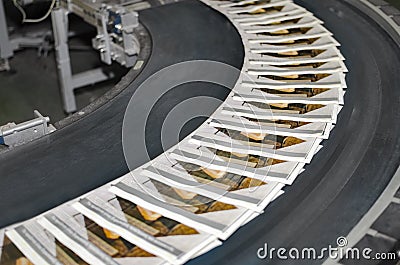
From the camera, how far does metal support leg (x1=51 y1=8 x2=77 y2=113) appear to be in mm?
5926

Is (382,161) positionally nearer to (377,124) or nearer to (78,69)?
(377,124)

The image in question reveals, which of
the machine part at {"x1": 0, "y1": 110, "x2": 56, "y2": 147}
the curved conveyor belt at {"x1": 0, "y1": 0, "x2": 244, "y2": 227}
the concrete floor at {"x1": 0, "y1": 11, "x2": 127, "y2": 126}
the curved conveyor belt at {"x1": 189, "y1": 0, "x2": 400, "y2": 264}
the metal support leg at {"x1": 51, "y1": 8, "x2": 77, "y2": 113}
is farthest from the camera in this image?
the concrete floor at {"x1": 0, "y1": 11, "x2": 127, "y2": 126}

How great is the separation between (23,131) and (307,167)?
168 cm

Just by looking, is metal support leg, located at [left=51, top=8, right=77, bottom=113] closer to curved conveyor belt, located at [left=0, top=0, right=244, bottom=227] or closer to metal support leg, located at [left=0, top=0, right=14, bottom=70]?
curved conveyor belt, located at [left=0, top=0, right=244, bottom=227]

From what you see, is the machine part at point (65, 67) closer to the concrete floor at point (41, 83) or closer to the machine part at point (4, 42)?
the concrete floor at point (41, 83)

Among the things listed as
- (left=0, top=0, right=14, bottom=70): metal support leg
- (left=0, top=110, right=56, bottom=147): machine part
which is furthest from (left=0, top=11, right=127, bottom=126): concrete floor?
(left=0, top=110, right=56, bottom=147): machine part

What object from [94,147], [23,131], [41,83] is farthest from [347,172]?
[41,83]

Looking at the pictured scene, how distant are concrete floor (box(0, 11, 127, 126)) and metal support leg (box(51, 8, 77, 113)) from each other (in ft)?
2.12

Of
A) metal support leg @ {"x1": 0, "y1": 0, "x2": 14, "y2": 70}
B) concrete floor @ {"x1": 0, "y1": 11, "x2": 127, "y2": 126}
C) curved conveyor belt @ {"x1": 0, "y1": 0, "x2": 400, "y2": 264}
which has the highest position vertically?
curved conveyor belt @ {"x1": 0, "y1": 0, "x2": 400, "y2": 264}

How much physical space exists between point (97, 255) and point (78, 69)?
17.0ft

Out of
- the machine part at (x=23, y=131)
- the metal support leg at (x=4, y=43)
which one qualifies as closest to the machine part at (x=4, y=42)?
the metal support leg at (x=4, y=43)

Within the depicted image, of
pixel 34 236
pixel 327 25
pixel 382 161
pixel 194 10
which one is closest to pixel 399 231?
pixel 382 161

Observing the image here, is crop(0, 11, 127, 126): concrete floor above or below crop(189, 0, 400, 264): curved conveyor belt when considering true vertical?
below

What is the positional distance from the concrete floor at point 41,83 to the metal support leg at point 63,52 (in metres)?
0.65
